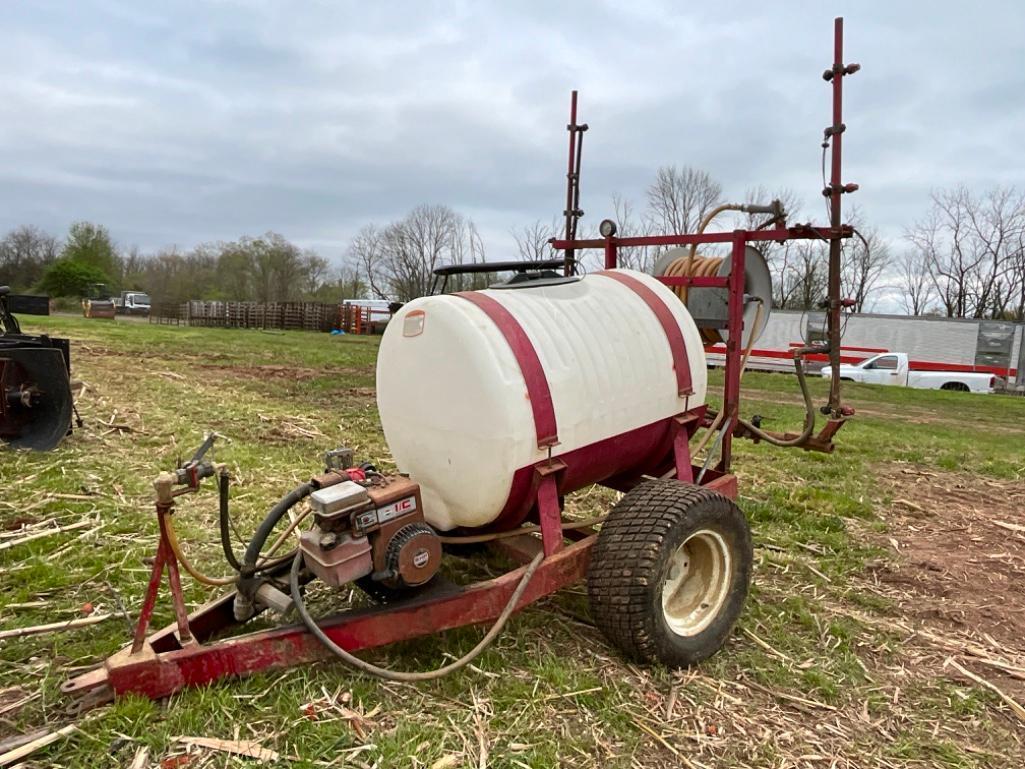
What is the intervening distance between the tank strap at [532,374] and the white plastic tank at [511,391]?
0.03 meters

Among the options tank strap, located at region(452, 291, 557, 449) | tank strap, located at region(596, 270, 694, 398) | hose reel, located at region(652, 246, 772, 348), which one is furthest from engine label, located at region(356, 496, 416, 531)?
hose reel, located at region(652, 246, 772, 348)

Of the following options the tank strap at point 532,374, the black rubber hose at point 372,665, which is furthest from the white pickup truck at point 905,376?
the black rubber hose at point 372,665

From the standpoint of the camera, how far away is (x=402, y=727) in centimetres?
242

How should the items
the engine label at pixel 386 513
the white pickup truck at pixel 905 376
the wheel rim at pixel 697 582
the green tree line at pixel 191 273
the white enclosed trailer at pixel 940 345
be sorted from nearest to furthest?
1. the engine label at pixel 386 513
2. the wheel rim at pixel 697 582
3. the white pickup truck at pixel 905 376
4. the white enclosed trailer at pixel 940 345
5. the green tree line at pixel 191 273

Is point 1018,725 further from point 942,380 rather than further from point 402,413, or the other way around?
point 942,380

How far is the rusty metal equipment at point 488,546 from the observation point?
2.47m

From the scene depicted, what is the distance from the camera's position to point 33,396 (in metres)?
5.77

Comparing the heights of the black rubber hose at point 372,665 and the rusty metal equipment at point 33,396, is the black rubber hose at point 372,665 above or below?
below

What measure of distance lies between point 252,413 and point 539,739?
6.85 m

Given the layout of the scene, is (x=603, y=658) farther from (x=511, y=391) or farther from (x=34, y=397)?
(x=34, y=397)

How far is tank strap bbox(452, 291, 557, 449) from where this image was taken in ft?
9.37

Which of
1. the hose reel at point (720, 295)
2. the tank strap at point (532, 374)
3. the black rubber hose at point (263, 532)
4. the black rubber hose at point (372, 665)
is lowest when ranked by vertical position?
the black rubber hose at point (372, 665)

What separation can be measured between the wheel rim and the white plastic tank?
1.90 feet

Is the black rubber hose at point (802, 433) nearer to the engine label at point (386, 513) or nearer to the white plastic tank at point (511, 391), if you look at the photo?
the white plastic tank at point (511, 391)
